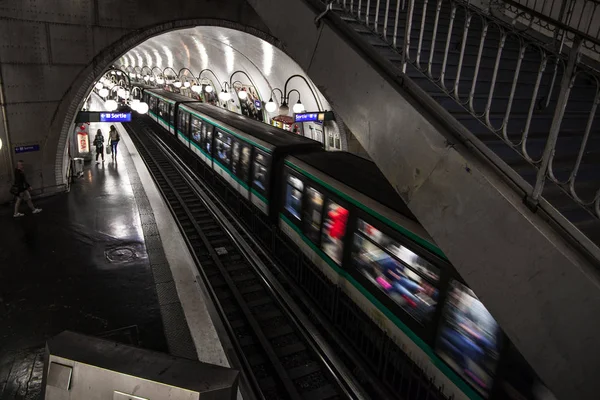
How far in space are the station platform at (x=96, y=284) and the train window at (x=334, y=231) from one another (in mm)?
2255

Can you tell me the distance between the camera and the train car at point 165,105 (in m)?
20.2

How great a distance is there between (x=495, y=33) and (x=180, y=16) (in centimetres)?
923

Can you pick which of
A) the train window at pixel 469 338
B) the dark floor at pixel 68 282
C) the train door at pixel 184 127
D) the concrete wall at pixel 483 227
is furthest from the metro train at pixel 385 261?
the train door at pixel 184 127

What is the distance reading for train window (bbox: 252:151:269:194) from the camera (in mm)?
9242

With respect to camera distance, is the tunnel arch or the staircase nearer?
the staircase

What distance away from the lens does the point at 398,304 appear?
5285 millimetres

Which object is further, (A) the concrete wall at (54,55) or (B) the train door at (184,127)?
(B) the train door at (184,127)

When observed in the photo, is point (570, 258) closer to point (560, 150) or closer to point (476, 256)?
point (476, 256)

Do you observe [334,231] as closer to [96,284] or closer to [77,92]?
[96,284]

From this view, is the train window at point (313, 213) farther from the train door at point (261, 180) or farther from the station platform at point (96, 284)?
the station platform at point (96, 284)

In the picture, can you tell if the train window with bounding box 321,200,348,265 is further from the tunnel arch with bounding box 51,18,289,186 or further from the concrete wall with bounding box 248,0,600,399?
the tunnel arch with bounding box 51,18,289,186

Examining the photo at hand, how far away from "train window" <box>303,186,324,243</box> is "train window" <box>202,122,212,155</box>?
7542 mm

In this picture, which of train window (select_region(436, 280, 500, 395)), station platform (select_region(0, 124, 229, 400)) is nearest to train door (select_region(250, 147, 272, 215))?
station platform (select_region(0, 124, 229, 400))

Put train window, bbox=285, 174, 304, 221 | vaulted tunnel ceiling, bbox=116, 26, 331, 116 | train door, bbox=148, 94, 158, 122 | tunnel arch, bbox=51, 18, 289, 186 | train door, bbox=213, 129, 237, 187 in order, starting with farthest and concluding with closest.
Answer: train door, bbox=148, 94, 158, 122 → vaulted tunnel ceiling, bbox=116, 26, 331, 116 → train door, bbox=213, 129, 237, 187 → tunnel arch, bbox=51, 18, 289, 186 → train window, bbox=285, 174, 304, 221
